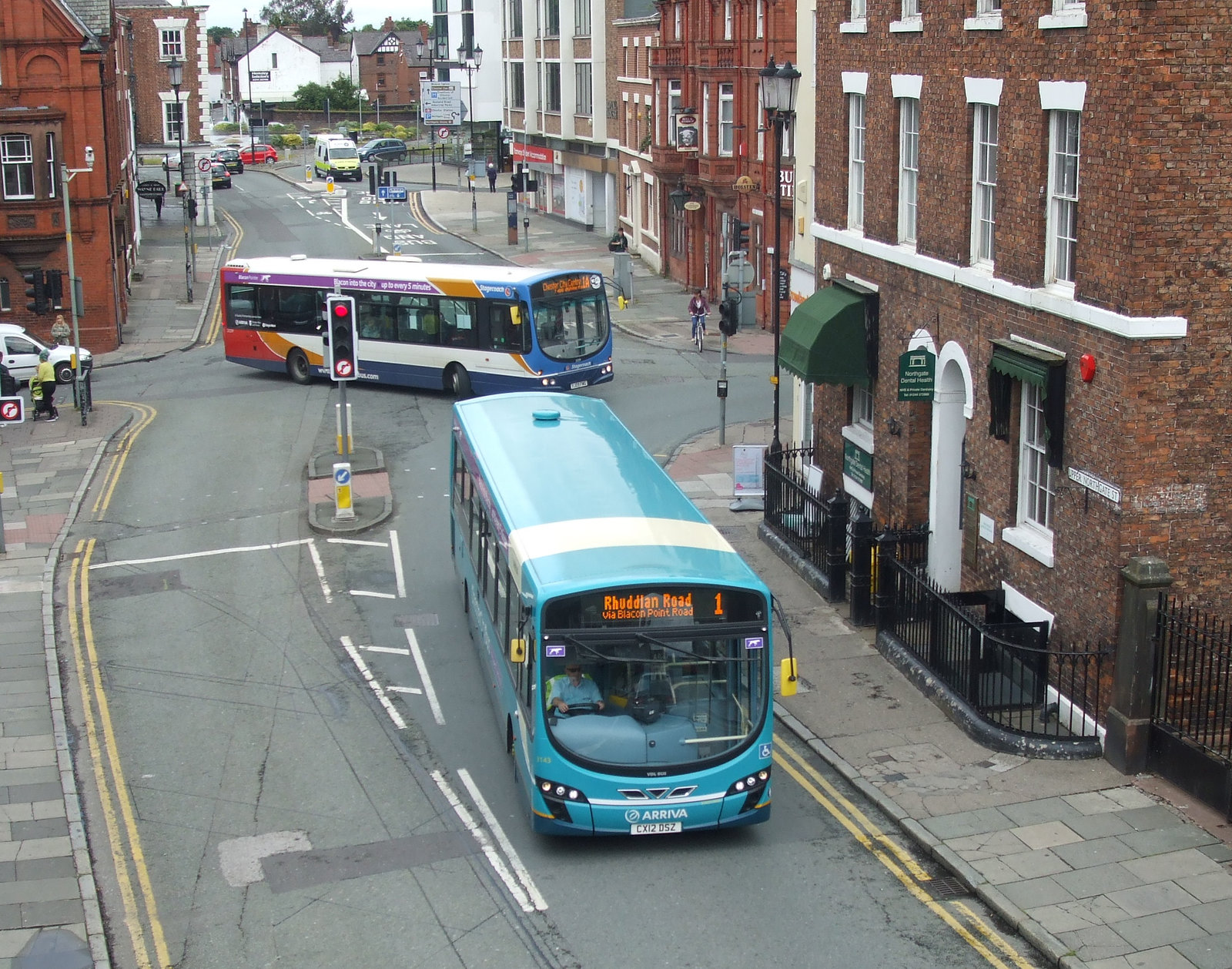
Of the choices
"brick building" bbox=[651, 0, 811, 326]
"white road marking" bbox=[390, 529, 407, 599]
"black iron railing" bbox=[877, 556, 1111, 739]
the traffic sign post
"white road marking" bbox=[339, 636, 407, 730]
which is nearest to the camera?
"black iron railing" bbox=[877, 556, 1111, 739]

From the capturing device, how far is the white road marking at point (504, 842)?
13164mm

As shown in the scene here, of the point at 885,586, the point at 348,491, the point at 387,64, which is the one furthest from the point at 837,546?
the point at 387,64

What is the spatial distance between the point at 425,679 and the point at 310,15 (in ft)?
585

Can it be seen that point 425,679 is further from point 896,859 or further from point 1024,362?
point 1024,362

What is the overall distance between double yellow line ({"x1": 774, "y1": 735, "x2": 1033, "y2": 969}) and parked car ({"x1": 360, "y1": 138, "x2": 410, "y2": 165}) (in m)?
91.2

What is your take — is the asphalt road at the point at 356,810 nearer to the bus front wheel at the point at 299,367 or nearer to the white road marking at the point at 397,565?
the white road marking at the point at 397,565

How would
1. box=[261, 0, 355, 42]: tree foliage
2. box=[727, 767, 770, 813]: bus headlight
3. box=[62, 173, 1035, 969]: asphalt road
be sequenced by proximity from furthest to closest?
box=[261, 0, 355, 42]: tree foliage → box=[727, 767, 770, 813]: bus headlight → box=[62, 173, 1035, 969]: asphalt road

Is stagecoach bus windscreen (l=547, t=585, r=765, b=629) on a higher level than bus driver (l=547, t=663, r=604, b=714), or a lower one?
higher

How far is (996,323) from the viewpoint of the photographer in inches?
716

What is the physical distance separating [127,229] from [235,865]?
46783 mm

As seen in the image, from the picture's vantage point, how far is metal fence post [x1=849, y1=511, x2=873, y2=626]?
20.2m

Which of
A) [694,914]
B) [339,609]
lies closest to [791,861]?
[694,914]

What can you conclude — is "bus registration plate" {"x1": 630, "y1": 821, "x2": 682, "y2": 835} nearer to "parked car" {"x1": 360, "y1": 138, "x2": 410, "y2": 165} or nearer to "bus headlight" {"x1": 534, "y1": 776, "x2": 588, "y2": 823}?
"bus headlight" {"x1": 534, "y1": 776, "x2": 588, "y2": 823}

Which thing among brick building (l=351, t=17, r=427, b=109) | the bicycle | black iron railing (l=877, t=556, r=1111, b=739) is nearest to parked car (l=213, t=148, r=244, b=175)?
brick building (l=351, t=17, r=427, b=109)
